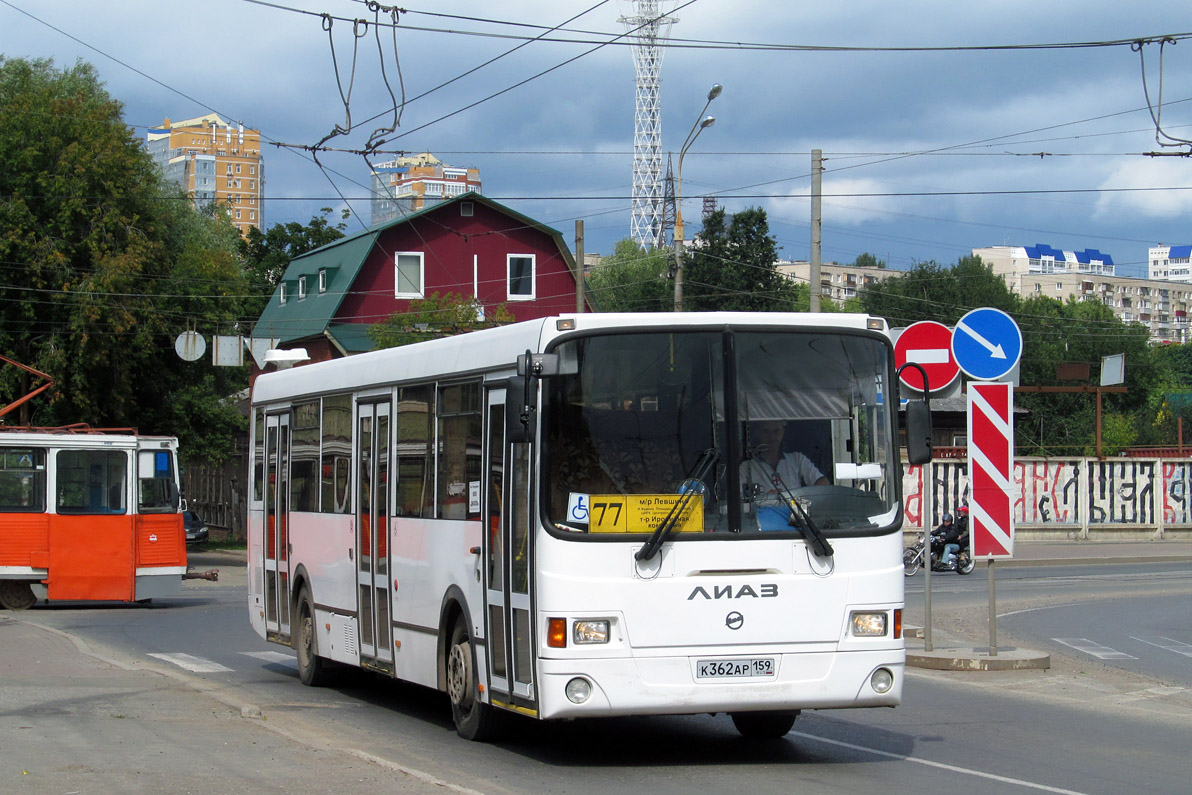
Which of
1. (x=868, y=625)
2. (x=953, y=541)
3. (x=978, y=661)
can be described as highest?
(x=868, y=625)

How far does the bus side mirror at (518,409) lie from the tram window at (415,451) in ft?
7.19

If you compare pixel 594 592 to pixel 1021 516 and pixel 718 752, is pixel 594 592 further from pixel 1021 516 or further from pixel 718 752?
pixel 1021 516

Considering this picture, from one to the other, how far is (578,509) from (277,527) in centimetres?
683

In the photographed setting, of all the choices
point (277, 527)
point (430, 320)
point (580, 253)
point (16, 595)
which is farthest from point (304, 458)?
point (430, 320)

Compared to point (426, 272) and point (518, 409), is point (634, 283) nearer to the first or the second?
point (426, 272)

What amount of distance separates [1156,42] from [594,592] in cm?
1363

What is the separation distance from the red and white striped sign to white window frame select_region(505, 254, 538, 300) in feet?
149

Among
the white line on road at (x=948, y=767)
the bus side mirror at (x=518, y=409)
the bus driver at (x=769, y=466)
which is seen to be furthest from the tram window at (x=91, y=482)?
the bus driver at (x=769, y=466)

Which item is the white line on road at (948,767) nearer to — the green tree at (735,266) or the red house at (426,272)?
the red house at (426,272)

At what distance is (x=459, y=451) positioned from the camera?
Result: 1013 cm

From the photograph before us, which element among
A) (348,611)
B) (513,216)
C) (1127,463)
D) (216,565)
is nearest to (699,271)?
(513,216)

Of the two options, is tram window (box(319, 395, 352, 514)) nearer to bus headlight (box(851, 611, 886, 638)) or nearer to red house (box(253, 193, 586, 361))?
bus headlight (box(851, 611, 886, 638))

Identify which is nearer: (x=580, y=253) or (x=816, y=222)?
(x=816, y=222)

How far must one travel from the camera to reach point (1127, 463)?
43.6 meters
